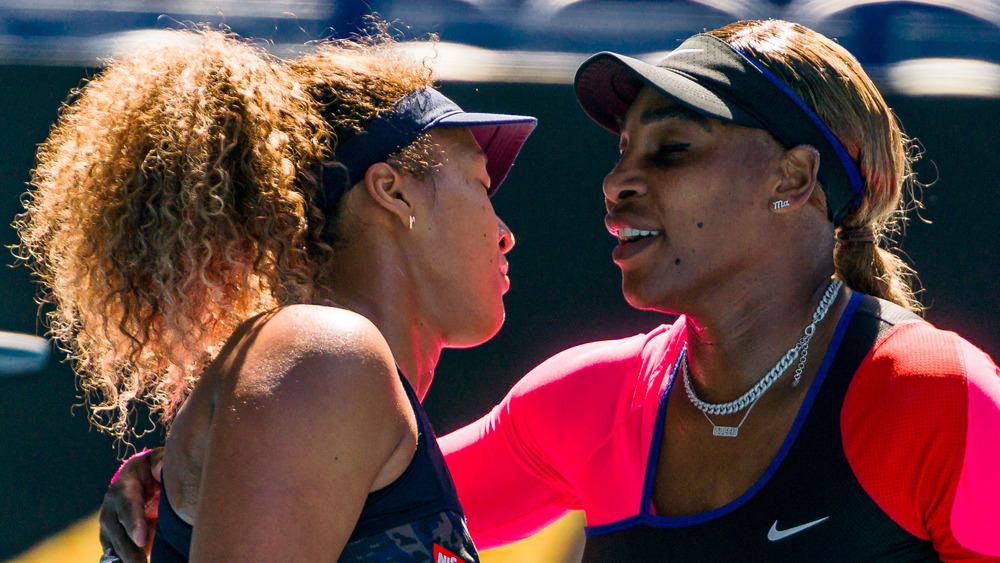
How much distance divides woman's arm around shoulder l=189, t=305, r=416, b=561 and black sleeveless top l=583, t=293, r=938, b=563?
24.6 inches

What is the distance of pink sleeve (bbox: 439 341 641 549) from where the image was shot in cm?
180

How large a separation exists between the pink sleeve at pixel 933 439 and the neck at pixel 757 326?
17cm

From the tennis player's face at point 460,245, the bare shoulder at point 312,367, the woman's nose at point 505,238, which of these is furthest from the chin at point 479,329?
the bare shoulder at point 312,367

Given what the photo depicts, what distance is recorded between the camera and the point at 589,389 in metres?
1.80

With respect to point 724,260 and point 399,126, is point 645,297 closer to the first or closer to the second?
point 724,260

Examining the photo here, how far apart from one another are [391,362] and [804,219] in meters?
0.84

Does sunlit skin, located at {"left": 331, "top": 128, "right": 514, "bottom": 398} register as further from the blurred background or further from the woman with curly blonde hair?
the blurred background

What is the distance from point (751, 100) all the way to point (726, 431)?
0.57 m

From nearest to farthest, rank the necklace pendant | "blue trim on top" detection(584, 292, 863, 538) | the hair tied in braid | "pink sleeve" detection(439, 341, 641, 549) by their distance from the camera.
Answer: "blue trim on top" detection(584, 292, 863, 538) < the necklace pendant < the hair tied in braid < "pink sleeve" detection(439, 341, 641, 549)

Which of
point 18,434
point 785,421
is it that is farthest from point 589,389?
point 18,434

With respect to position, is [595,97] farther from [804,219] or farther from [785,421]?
[785,421]

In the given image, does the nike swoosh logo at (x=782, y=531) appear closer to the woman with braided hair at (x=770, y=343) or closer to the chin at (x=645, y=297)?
the woman with braided hair at (x=770, y=343)

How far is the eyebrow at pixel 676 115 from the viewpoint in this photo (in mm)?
1522

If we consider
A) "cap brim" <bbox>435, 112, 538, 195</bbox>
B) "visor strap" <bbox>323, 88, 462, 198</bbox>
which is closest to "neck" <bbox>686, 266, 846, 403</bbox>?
"cap brim" <bbox>435, 112, 538, 195</bbox>
